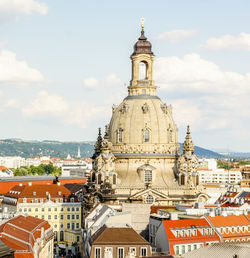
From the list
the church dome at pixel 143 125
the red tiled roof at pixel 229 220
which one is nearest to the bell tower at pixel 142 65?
the church dome at pixel 143 125

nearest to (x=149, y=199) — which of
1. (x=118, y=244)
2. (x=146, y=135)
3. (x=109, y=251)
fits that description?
(x=146, y=135)

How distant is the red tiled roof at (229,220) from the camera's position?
100000 mm

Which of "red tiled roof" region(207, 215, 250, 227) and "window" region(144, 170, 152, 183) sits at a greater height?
"window" region(144, 170, 152, 183)

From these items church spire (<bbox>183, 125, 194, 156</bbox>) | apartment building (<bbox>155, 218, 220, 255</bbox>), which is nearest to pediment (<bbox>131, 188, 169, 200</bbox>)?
church spire (<bbox>183, 125, 194, 156</bbox>)

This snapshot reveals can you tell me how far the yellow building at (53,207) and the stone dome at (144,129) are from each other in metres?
23.5

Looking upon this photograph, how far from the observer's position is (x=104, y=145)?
445 feet

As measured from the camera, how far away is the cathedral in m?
133

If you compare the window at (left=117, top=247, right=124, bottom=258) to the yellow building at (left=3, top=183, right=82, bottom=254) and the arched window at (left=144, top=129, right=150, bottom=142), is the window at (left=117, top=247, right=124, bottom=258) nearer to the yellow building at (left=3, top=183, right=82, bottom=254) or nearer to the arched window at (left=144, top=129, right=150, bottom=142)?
the arched window at (left=144, top=129, right=150, bottom=142)

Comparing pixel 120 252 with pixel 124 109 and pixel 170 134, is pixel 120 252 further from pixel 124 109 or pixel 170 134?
pixel 124 109

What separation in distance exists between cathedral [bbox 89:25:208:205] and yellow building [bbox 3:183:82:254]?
62.4 feet

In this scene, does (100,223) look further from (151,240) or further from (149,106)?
(149,106)

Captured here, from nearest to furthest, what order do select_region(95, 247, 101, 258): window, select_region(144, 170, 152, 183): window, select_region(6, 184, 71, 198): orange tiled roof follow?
select_region(95, 247, 101, 258): window → select_region(144, 170, 152, 183): window → select_region(6, 184, 71, 198): orange tiled roof

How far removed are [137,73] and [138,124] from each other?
12209mm

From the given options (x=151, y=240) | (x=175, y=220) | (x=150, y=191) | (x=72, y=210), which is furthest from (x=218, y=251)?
(x=72, y=210)
